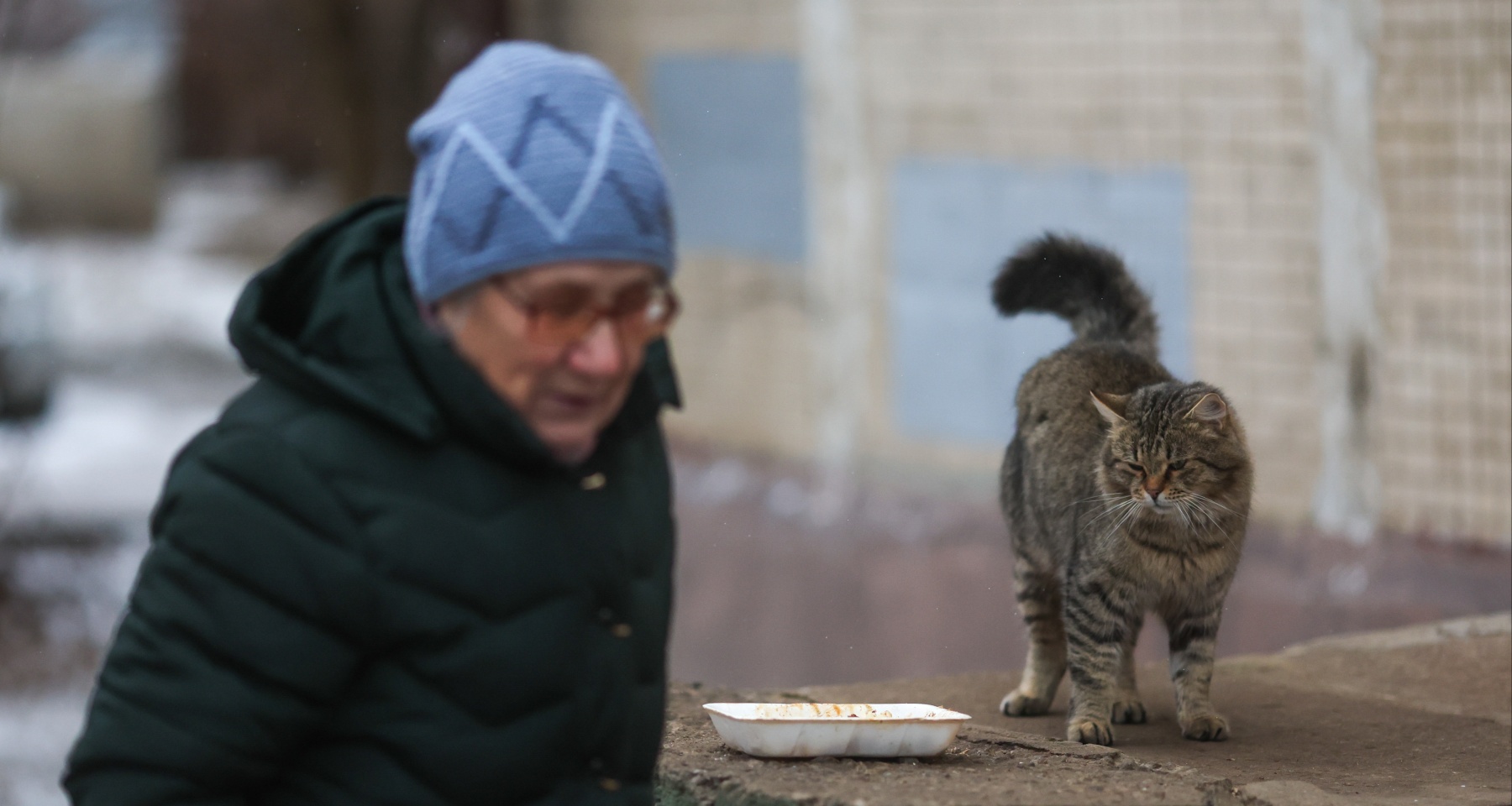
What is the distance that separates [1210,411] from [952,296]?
5.22m

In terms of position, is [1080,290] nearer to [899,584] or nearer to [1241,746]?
[1241,746]

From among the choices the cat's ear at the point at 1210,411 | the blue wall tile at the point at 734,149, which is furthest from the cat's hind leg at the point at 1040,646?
the blue wall tile at the point at 734,149

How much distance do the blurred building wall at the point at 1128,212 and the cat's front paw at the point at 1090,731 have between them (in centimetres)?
341

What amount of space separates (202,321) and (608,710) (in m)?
15.3

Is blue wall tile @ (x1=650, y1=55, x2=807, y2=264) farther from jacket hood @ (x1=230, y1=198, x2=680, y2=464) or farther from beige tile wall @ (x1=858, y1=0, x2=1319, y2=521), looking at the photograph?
jacket hood @ (x1=230, y1=198, x2=680, y2=464)

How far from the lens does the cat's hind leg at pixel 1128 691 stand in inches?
164

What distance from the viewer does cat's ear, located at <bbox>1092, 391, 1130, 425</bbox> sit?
13.1ft

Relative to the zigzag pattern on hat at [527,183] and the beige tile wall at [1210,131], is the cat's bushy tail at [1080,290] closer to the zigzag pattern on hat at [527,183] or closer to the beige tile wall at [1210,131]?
the zigzag pattern on hat at [527,183]

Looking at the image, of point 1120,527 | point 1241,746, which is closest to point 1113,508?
point 1120,527

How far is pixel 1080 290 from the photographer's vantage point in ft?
15.1

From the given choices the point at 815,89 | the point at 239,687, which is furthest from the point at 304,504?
the point at 815,89

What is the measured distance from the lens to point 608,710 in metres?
2.15

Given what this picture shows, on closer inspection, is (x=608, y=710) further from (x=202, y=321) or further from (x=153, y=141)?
(x=153, y=141)

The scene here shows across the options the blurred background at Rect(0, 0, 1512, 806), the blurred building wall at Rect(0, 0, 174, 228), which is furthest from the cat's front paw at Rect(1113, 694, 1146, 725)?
the blurred building wall at Rect(0, 0, 174, 228)
